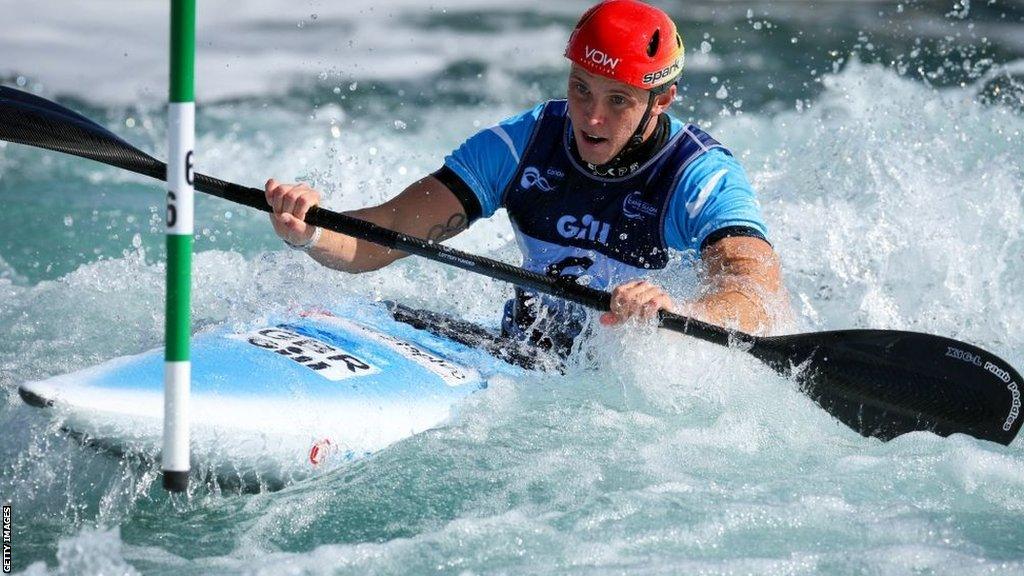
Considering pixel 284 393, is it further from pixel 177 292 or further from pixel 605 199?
pixel 605 199

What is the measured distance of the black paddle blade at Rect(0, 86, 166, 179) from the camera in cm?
370

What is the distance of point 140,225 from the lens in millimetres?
7297

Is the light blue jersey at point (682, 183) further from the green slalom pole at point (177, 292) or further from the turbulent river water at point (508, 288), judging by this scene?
the green slalom pole at point (177, 292)

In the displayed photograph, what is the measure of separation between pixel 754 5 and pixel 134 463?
36.0 ft

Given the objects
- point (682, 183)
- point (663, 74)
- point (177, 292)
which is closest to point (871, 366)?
point (682, 183)

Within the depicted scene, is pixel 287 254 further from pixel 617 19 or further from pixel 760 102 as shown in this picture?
pixel 760 102

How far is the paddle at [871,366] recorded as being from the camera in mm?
3482

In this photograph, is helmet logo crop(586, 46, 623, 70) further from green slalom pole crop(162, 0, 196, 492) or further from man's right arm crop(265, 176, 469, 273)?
green slalom pole crop(162, 0, 196, 492)

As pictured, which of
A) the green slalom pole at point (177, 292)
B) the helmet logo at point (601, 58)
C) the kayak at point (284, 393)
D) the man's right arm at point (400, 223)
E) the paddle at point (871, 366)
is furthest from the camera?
the man's right arm at point (400, 223)

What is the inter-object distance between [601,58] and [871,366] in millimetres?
1293

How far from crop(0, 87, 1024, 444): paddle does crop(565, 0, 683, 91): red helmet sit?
0.73 meters

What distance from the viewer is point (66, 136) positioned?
12.4 feet

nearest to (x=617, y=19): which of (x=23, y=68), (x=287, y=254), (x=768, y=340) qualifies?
(x=768, y=340)

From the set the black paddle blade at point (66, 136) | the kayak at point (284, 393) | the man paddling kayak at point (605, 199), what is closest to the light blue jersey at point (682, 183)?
the man paddling kayak at point (605, 199)
